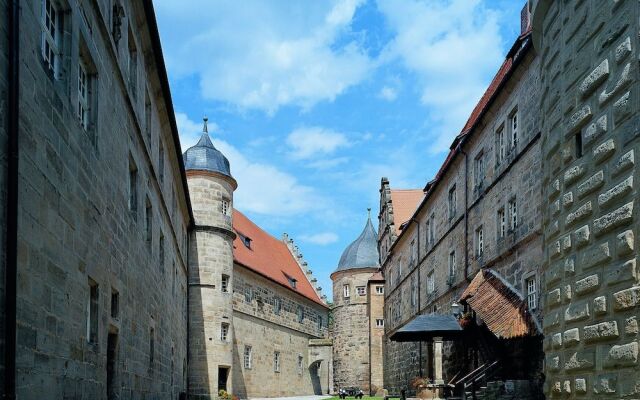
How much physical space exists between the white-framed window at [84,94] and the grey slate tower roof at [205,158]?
21.6 m

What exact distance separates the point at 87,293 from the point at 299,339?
122 feet

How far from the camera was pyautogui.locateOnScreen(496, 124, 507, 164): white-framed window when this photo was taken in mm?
18436

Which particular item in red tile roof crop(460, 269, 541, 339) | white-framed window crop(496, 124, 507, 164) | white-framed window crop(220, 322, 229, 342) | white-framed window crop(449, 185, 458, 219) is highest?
white-framed window crop(496, 124, 507, 164)

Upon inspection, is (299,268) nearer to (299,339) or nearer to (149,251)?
(299,339)

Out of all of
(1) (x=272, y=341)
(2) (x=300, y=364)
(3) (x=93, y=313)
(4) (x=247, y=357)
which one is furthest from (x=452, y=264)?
(2) (x=300, y=364)

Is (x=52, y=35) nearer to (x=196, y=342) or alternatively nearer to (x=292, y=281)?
(x=196, y=342)

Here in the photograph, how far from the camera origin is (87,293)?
27.1 ft

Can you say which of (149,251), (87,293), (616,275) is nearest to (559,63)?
(616,275)

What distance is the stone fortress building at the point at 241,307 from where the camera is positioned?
101 feet

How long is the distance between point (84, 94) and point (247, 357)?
29.2 m

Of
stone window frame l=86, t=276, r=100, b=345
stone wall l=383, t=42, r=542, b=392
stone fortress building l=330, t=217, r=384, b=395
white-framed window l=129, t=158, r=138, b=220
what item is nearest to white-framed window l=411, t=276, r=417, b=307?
stone wall l=383, t=42, r=542, b=392

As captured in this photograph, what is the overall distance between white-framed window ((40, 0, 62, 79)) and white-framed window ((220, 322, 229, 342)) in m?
25.2

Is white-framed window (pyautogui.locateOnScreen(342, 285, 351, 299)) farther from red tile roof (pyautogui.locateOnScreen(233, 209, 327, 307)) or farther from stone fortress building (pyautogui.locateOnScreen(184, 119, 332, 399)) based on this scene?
stone fortress building (pyautogui.locateOnScreen(184, 119, 332, 399))

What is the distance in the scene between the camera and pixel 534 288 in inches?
619
